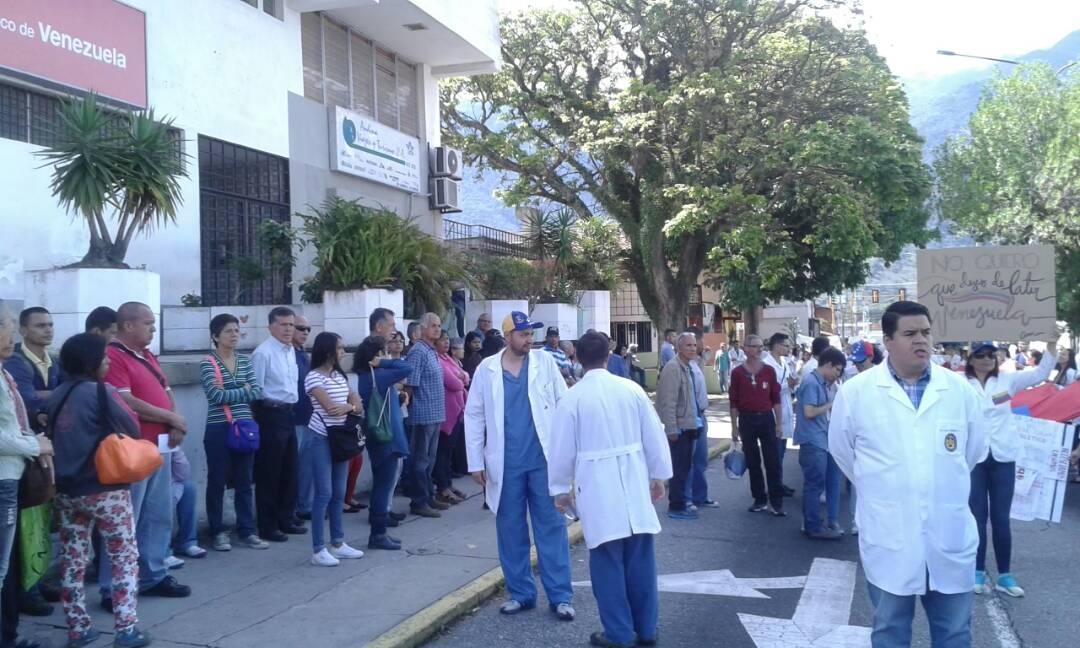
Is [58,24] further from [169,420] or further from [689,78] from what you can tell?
[689,78]

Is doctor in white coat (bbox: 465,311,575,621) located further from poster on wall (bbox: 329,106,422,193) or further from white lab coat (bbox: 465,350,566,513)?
poster on wall (bbox: 329,106,422,193)

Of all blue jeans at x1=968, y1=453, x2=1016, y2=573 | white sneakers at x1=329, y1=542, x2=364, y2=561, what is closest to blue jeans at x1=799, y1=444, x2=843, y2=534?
blue jeans at x1=968, y1=453, x2=1016, y2=573

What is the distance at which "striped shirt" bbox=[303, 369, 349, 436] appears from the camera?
7.13 metres

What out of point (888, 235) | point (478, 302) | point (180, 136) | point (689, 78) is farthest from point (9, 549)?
point (888, 235)

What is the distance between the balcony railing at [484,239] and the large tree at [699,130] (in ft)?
4.40

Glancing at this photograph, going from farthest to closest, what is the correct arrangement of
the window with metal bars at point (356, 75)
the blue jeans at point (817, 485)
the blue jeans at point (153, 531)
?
the window with metal bars at point (356, 75) < the blue jeans at point (817, 485) < the blue jeans at point (153, 531)

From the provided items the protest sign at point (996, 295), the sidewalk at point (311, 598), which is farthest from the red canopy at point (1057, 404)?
the sidewalk at point (311, 598)

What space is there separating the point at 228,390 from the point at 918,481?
16.7 ft

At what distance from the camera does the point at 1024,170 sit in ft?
111

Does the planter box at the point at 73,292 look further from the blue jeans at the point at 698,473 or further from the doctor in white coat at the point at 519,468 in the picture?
the blue jeans at the point at 698,473

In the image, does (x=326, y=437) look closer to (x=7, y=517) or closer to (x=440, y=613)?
(x=440, y=613)

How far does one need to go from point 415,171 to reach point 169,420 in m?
12.3

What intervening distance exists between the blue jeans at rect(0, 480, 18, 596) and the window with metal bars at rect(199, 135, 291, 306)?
800 cm

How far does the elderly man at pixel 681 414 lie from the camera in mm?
9852
